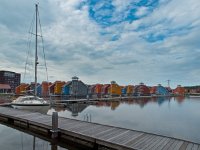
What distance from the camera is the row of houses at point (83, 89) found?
6575 cm

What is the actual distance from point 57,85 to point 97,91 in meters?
23.0

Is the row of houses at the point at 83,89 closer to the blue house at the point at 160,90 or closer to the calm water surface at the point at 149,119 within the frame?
the blue house at the point at 160,90

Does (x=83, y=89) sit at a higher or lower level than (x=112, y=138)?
higher

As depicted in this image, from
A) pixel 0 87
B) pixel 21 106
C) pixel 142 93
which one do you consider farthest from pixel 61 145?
pixel 142 93

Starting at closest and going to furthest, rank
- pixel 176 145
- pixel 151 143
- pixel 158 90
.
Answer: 1. pixel 176 145
2. pixel 151 143
3. pixel 158 90

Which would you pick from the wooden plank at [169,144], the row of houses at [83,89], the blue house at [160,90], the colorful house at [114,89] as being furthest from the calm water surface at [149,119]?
the blue house at [160,90]

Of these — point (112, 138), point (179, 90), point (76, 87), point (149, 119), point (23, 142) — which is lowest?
point (149, 119)

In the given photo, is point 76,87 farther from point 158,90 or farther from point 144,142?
point 158,90

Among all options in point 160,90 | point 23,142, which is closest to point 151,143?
point 23,142

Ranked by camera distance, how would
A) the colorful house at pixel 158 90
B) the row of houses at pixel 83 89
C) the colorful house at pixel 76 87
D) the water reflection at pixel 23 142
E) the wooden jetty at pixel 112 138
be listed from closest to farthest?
the wooden jetty at pixel 112 138 < the water reflection at pixel 23 142 < the colorful house at pixel 76 87 < the row of houses at pixel 83 89 < the colorful house at pixel 158 90

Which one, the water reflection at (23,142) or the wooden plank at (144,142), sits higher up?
the wooden plank at (144,142)

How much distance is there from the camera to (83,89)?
6956cm

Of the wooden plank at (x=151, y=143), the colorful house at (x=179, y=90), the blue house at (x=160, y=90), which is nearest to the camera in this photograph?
the wooden plank at (x=151, y=143)

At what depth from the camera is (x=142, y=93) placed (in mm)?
98125
